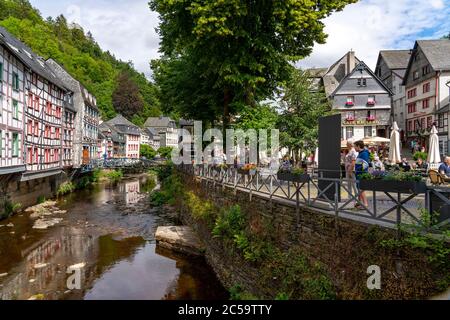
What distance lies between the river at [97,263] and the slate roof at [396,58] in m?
40.7

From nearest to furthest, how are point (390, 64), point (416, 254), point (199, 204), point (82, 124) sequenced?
point (416, 254) < point (199, 204) < point (82, 124) < point (390, 64)

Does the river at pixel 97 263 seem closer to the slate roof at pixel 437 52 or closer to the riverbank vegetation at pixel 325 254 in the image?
the riverbank vegetation at pixel 325 254

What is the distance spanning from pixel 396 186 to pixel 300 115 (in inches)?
846

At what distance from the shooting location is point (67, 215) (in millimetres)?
25328

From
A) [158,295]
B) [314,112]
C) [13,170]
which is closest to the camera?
[158,295]

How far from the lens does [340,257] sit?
765cm

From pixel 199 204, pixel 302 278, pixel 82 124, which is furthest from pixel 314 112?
pixel 82 124

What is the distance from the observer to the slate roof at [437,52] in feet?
120

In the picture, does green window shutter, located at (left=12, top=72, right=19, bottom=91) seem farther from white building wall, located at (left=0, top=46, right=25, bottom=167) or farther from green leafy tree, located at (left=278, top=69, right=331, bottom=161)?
green leafy tree, located at (left=278, top=69, right=331, bottom=161)

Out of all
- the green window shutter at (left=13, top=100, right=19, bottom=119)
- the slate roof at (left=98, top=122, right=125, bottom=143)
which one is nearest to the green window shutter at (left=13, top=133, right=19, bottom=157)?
the green window shutter at (left=13, top=100, right=19, bottom=119)

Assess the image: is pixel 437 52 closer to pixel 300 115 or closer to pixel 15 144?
pixel 300 115

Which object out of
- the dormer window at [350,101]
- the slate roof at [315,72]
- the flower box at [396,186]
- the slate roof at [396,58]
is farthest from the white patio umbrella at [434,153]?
the slate roof at [396,58]

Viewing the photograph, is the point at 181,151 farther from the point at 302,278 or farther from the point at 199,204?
the point at 302,278
